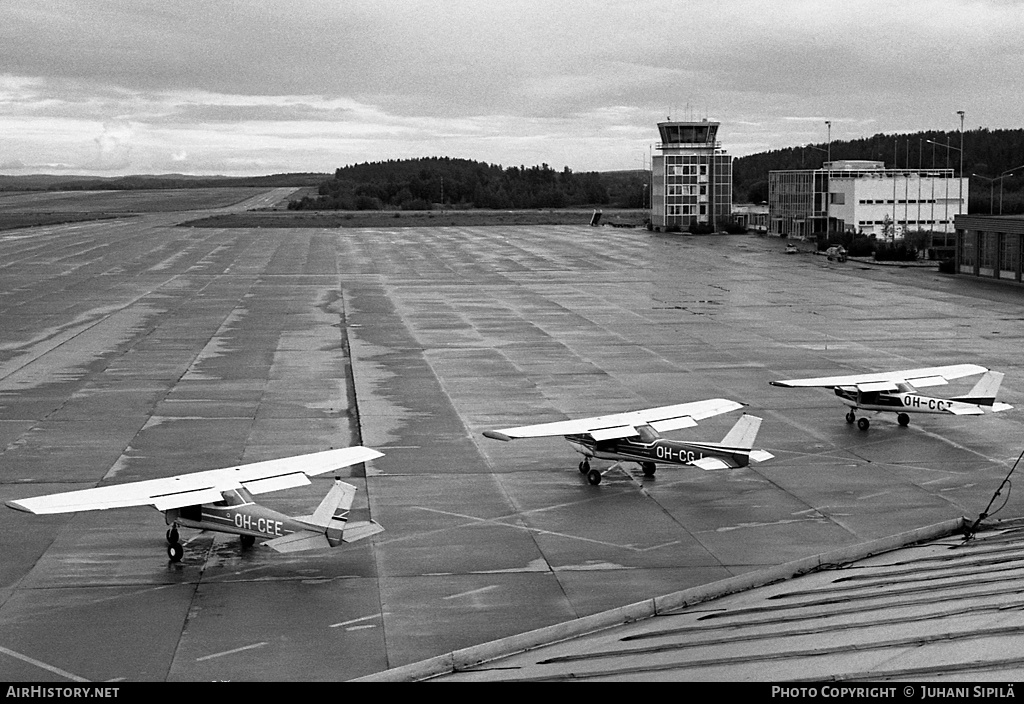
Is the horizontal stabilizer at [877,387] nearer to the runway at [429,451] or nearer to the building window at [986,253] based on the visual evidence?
the runway at [429,451]

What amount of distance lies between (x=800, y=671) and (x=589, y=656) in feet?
14.0

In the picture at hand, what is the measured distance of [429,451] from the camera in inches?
1784

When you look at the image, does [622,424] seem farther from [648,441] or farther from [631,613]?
[631,613]

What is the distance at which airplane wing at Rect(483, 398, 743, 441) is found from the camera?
39906 mm

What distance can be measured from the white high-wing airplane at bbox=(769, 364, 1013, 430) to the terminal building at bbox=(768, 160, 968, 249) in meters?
120

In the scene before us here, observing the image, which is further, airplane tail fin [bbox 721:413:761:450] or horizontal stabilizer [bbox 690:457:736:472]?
airplane tail fin [bbox 721:413:761:450]

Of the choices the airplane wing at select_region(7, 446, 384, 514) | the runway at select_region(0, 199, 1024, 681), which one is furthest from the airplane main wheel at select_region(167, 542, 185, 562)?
the airplane wing at select_region(7, 446, 384, 514)

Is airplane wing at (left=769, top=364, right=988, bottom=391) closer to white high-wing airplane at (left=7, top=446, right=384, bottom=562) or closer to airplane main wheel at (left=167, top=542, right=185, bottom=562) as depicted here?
white high-wing airplane at (left=7, top=446, right=384, bottom=562)

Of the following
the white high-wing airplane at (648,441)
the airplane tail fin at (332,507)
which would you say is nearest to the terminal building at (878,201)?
the white high-wing airplane at (648,441)

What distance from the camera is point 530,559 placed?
1284 inches

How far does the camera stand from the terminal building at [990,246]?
11237 centimetres

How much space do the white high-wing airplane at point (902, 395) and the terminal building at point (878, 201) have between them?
119557mm

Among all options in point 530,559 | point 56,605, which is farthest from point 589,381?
Answer: point 56,605
